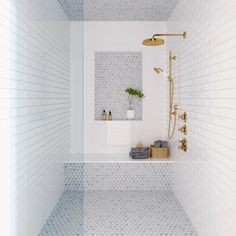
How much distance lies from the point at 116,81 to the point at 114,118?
576 millimetres

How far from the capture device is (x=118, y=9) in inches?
182

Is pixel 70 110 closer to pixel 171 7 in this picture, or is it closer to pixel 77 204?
pixel 77 204

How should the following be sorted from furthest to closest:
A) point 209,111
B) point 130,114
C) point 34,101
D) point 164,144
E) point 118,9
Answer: point 130,114, point 164,144, point 118,9, point 34,101, point 209,111

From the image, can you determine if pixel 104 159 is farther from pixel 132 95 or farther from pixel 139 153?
pixel 132 95

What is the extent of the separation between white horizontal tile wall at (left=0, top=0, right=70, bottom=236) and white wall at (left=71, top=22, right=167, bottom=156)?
2.10 ft

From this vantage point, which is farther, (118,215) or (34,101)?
(118,215)

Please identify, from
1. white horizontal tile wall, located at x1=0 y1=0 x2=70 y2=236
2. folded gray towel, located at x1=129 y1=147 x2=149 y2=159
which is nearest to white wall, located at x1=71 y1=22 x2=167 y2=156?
folded gray towel, located at x1=129 y1=147 x2=149 y2=159

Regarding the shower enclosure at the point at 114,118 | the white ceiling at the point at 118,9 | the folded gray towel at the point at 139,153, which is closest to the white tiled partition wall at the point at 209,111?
the shower enclosure at the point at 114,118

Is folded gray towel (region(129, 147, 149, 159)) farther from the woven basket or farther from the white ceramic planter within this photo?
the white ceramic planter

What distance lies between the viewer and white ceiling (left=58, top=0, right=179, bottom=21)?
4324 mm

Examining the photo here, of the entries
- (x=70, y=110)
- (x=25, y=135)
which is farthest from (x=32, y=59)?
(x=70, y=110)

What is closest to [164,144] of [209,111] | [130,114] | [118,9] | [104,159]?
[130,114]

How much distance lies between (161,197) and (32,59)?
251 centimetres

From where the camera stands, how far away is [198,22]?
3.31 metres
